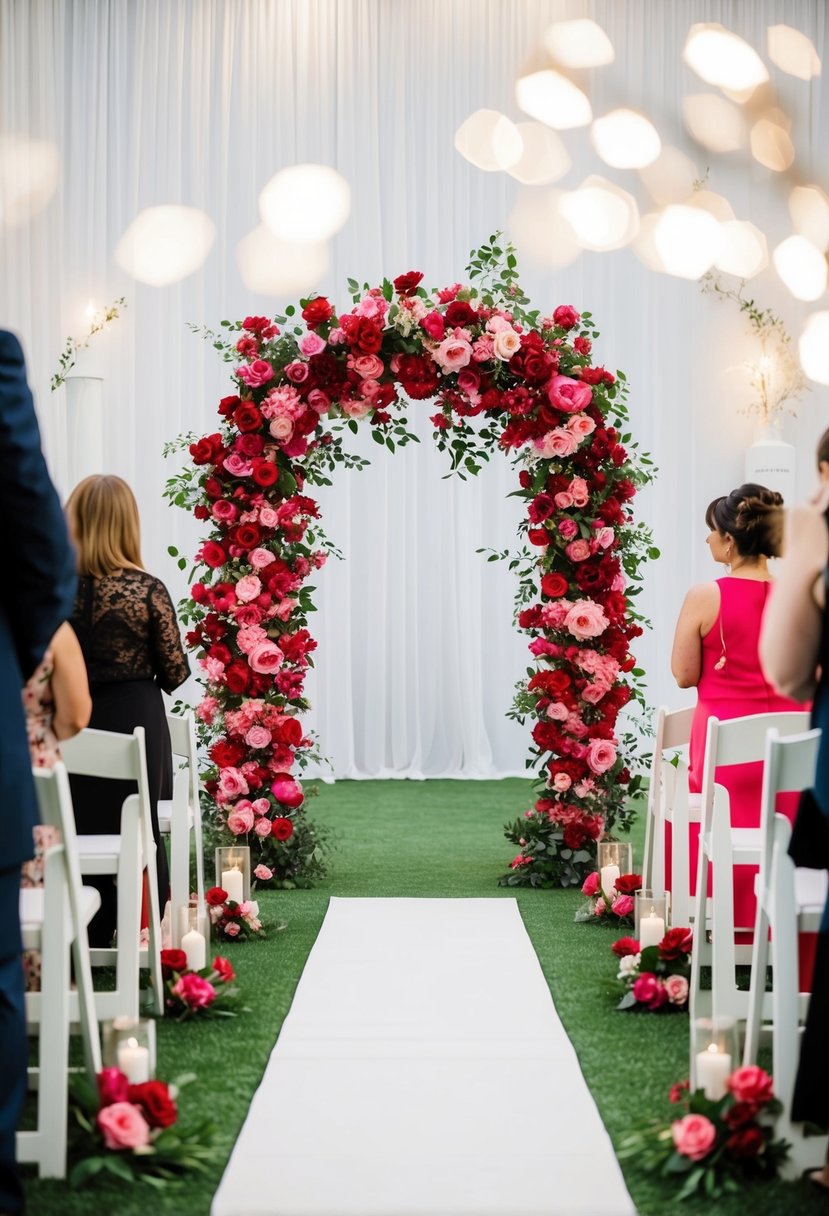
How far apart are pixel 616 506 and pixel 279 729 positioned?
1582 millimetres

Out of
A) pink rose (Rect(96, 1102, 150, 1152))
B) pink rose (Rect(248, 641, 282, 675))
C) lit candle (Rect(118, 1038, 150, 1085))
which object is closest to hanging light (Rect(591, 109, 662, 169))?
pink rose (Rect(248, 641, 282, 675))

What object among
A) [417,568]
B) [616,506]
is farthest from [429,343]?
[417,568]

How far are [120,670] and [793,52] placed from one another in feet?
24.2

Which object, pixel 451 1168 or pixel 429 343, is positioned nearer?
pixel 451 1168

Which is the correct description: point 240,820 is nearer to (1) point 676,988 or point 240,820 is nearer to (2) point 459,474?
(2) point 459,474

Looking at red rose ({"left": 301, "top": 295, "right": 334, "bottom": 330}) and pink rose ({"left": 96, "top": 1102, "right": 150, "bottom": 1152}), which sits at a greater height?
red rose ({"left": 301, "top": 295, "right": 334, "bottom": 330})

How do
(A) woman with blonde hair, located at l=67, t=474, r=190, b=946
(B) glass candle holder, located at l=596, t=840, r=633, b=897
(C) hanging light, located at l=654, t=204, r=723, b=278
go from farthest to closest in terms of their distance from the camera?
(C) hanging light, located at l=654, t=204, r=723, b=278 → (B) glass candle holder, located at l=596, t=840, r=633, b=897 → (A) woman with blonde hair, located at l=67, t=474, r=190, b=946

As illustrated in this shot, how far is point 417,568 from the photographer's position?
30.3 ft

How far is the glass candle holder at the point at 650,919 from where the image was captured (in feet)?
13.1

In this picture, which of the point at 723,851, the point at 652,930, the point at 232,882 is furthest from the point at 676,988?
the point at 232,882

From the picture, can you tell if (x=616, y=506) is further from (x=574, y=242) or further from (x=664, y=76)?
(x=664, y=76)

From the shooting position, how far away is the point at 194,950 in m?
3.88

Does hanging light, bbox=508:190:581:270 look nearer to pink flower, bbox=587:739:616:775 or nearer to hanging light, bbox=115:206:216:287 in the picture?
hanging light, bbox=115:206:216:287

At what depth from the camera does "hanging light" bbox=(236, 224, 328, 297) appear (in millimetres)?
9234
